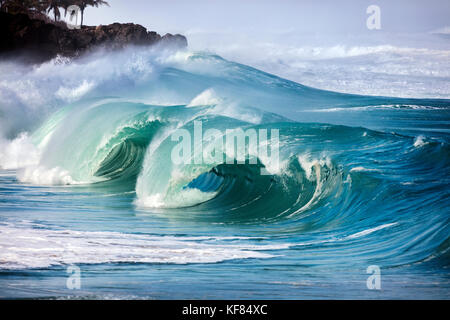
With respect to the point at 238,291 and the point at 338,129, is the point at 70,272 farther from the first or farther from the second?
the point at 338,129

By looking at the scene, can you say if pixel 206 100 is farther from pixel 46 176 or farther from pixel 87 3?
pixel 87 3

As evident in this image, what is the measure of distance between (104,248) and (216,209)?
2.45 m

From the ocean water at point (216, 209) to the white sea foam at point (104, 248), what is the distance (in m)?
0.02

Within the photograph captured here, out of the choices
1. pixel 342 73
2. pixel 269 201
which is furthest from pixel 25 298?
pixel 342 73

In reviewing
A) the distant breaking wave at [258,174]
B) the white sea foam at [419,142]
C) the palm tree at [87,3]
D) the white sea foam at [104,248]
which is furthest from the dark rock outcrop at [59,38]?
the white sea foam at [104,248]

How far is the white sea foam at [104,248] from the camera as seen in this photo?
187 inches

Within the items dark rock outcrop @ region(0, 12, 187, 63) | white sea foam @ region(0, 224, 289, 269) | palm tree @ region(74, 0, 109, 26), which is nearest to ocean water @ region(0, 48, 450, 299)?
white sea foam @ region(0, 224, 289, 269)

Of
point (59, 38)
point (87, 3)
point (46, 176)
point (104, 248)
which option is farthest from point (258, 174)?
point (87, 3)

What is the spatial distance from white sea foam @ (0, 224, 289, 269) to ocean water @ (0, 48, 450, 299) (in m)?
0.02

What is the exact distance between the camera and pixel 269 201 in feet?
24.6

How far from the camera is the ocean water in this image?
4.30 m

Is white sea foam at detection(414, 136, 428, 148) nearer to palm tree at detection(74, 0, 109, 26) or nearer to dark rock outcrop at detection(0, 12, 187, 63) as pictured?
dark rock outcrop at detection(0, 12, 187, 63)

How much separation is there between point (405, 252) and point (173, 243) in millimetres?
2005

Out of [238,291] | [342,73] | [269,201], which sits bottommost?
[238,291]
